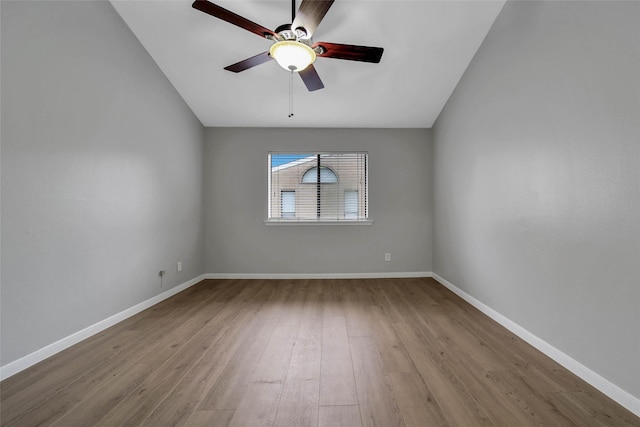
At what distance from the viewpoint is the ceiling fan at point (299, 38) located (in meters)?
1.71

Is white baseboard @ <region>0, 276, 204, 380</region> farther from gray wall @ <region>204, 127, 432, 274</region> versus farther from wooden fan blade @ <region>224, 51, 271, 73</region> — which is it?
wooden fan blade @ <region>224, 51, 271, 73</region>

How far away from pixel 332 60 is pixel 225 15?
1438 mm

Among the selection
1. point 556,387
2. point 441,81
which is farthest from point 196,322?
point 441,81

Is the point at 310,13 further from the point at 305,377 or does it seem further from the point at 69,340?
the point at 69,340

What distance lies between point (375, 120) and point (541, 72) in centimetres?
217

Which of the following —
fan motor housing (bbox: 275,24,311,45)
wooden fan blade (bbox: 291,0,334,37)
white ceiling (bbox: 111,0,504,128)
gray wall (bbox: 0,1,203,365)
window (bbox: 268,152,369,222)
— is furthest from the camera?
window (bbox: 268,152,369,222)

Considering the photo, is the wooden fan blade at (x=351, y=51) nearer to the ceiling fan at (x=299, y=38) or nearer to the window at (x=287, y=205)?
the ceiling fan at (x=299, y=38)

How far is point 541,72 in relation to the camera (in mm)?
2010

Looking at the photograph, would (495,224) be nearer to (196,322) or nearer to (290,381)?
(290,381)

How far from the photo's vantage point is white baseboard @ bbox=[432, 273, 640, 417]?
141 centimetres

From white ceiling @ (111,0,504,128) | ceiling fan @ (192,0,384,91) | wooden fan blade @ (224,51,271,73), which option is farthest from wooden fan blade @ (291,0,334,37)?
white ceiling @ (111,0,504,128)

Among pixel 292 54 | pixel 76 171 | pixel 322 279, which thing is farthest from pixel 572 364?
pixel 76 171

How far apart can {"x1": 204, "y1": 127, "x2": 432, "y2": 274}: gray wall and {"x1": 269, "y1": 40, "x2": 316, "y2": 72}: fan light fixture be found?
217cm

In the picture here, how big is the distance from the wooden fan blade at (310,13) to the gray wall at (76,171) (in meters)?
1.70
